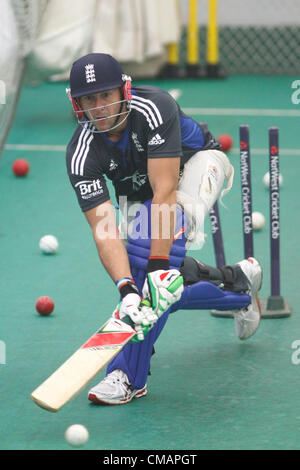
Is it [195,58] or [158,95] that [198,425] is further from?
[195,58]

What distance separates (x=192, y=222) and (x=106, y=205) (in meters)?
0.38

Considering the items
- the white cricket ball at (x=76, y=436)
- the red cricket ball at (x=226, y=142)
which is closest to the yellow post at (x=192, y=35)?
the red cricket ball at (x=226, y=142)

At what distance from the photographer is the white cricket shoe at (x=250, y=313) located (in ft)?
12.9

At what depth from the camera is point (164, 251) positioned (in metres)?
3.37

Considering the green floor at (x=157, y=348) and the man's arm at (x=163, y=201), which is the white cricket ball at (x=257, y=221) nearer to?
the green floor at (x=157, y=348)

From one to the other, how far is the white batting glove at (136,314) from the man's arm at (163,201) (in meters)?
0.22

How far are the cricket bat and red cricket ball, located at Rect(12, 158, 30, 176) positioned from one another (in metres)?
3.71

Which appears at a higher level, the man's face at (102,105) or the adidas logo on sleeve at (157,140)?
the man's face at (102,105)

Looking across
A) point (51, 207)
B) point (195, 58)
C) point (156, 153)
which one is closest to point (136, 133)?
point (156, 153)

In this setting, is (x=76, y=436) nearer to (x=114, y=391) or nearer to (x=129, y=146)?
(x=114, y=391)

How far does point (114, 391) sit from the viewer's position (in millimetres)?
3432

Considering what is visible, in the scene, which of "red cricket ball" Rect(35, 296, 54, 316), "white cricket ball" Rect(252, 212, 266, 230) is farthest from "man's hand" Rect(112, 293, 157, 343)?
"white cricket ball" Rect(252, 212, 266, 230)

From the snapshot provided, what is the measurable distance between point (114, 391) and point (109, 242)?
556 mm

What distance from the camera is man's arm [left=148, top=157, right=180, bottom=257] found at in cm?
A: 338
